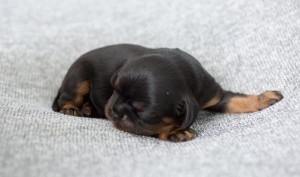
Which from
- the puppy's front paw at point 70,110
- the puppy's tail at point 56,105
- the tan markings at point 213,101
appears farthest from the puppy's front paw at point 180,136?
the puppy's tail at point 56,105

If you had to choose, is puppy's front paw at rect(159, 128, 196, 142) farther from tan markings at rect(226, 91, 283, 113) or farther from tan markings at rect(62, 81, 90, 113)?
tan markings at rect(62, 81, 90, 113)

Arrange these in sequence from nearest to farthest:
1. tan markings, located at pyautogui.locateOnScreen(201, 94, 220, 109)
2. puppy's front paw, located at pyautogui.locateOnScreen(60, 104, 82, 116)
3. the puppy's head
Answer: the puppy's head < tan markings, located at pyautogui.locateOnScreen(201, 94, 220, 109) < puppy's front paw, located at pyautogui.locateOnScreen(60, 104, 82, 116)

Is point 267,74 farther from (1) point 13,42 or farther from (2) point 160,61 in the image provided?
(1) point 13,42

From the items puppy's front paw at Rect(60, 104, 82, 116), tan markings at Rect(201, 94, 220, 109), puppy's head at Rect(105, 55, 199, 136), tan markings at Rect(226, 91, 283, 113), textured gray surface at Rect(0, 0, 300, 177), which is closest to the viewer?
textured gray surface at Rect(0, 0, 300, 177)

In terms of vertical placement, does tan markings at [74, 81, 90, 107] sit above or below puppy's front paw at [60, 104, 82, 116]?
above

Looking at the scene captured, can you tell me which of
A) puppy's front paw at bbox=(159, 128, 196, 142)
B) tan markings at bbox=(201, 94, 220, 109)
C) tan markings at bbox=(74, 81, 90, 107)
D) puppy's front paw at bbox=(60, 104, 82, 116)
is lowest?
puppy's front paw at bbox=(60, 104, 82, 116)

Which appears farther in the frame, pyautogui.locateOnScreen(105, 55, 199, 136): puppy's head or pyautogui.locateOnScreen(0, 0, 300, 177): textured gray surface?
pyautogui.locateOnScreen(105, 55, 199, 136): puppy's head

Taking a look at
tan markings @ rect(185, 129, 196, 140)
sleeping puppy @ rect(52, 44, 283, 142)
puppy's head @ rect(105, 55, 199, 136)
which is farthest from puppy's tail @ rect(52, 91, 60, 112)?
tan markings @ rect(185, 129, 196, 140)
